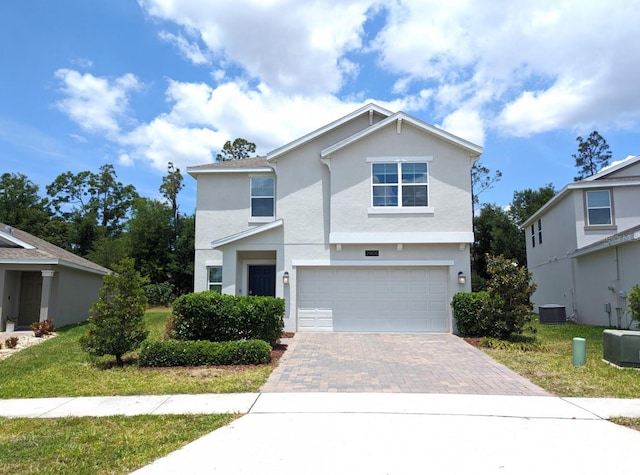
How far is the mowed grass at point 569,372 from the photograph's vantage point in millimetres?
7711

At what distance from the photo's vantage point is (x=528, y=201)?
1683 inches

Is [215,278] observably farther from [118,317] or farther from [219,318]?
[118,317]

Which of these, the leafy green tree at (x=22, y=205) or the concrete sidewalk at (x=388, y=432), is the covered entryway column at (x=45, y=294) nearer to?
the concrete sidewalk at (x=388, y=432)

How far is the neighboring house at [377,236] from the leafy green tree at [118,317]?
5376 millimetres

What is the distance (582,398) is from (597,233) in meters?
13.6

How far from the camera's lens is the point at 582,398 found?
723 cm

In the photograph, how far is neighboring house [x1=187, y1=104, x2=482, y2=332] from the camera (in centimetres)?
1513

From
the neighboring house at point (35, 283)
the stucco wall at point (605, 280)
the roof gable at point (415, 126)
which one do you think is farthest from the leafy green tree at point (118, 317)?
the stucco wall at point (605, 280)

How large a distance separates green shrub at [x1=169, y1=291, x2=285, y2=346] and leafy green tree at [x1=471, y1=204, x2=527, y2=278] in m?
28.6

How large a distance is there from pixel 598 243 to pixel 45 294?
67.8 feet

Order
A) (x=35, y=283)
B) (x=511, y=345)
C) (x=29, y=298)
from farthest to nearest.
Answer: (x=35, y=283)
(x=29, y=298)
(x=511, y=345)

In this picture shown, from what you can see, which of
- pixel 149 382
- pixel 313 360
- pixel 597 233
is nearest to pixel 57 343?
pixel 149 382

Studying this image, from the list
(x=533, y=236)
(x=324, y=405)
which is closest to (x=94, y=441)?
(x=324, y=405)

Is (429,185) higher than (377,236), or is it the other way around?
(429,185)
